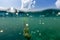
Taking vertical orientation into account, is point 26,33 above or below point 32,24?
below

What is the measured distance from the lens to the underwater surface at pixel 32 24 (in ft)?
25.8

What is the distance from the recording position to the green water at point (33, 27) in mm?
7855

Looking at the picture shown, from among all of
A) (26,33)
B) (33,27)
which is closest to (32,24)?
(33,27)

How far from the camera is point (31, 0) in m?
7.87

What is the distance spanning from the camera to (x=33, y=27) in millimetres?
7875

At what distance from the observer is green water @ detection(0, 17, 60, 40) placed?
786 cm

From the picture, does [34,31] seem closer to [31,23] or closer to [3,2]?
[31,23]

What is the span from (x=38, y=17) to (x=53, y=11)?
10.3 inches

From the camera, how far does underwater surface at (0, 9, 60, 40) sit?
7.85 m

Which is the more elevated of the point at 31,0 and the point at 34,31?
the point at 31,0

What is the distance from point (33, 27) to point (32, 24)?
0.17 ft

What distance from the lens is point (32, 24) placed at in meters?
7.86

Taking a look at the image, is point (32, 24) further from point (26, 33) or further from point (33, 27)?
point (26, 33)

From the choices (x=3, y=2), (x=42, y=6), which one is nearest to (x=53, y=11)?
(x=42, y=6)
